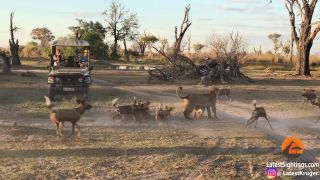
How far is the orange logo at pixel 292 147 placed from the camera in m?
9.80

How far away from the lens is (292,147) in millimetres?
10422

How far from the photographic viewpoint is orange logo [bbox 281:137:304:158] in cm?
980

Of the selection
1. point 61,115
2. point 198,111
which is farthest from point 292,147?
point 61,115


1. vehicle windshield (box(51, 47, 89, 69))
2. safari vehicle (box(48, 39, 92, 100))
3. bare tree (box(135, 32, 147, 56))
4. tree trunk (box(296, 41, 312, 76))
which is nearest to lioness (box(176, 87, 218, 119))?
safari vehicle (box(48, 39, 92, 100))

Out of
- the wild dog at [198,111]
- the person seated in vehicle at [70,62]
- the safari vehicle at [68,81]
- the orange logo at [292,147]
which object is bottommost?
the orange logo at [292,147]

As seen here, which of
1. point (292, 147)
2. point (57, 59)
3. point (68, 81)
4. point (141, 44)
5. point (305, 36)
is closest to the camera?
point (292, 147)

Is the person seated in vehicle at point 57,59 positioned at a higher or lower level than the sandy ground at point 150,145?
higher

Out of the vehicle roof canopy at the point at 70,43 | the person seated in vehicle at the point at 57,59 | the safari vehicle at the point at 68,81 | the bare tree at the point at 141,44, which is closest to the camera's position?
the safari vehicle at the point at 68,81

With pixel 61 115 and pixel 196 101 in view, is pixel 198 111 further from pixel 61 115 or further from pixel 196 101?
pixel 61 115

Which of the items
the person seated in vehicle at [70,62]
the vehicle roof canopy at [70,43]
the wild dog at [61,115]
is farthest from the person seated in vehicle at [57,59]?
the wild dog at [61,115]

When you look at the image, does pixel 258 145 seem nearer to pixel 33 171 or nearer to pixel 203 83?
pixel 33 171

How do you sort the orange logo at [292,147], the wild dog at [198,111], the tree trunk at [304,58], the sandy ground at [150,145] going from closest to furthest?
the sandy ground at [150,145] → the orange logo at [292,147] → the wild dog at [198,111] → the tree trunk at [304,58]

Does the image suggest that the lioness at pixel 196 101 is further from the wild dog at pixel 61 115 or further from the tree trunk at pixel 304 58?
the tree trunk at pixel 304 58

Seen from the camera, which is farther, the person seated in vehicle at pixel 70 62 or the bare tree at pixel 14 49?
the bare tree at pixel 14 49
